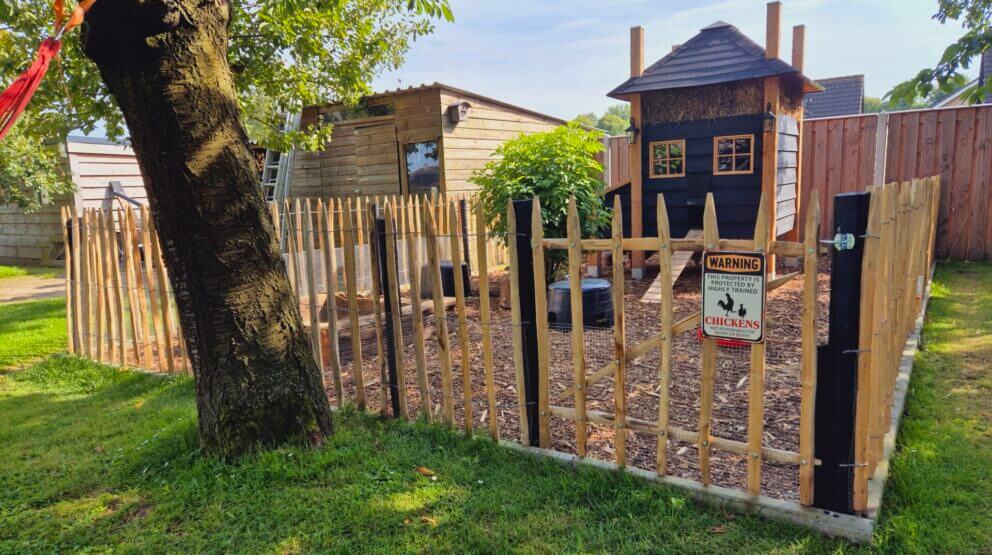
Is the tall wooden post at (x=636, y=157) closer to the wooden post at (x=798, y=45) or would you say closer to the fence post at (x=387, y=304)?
the wooden post at (x=798, y=45)

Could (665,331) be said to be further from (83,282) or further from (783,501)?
(83,282)

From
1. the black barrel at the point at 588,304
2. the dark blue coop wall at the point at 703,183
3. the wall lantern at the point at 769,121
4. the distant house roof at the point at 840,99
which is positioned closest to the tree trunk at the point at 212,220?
the black barrel at the point at 588,304

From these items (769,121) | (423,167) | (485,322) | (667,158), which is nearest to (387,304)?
(485,322)

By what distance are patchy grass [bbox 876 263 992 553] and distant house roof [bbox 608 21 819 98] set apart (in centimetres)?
374

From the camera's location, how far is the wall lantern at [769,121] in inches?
302

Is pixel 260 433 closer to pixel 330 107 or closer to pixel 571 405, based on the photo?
pixel 571 405

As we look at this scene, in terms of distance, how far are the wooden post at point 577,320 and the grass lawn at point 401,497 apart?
0.25m

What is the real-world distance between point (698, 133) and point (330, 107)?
788 cm

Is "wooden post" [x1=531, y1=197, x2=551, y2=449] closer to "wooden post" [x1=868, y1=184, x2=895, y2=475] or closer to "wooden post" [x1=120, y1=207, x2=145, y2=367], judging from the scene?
"wooden post" [x1=868, y1=184, x2=895, y2=475]

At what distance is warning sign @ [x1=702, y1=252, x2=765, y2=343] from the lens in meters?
2.73

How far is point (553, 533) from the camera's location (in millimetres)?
2744

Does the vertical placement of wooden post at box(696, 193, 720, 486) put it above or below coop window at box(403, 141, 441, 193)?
below

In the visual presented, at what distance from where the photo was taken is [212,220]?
3.38m

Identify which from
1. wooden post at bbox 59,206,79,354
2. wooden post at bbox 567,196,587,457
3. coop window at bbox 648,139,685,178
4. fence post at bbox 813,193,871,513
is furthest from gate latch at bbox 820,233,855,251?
wooden post at bbox 59,206,79,354
